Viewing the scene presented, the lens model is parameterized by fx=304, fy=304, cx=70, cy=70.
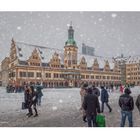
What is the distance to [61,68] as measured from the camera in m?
19.3

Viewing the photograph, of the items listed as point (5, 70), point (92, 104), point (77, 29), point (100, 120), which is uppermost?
point (77, 29)

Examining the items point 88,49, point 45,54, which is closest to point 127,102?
point 88,49

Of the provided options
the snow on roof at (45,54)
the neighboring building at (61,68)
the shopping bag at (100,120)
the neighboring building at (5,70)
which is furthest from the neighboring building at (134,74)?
the shopping bag at (100,120)

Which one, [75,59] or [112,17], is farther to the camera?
[75,59]

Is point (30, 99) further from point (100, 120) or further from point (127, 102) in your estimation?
point (127, 102)

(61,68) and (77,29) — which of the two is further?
(61,68)

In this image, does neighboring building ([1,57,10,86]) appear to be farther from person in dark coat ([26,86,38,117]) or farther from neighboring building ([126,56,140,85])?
neighboring building ([126,56,140,85])

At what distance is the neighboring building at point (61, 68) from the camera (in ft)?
53.1

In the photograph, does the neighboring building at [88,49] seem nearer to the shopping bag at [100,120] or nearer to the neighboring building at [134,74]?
the neighboring building at [134,74]
